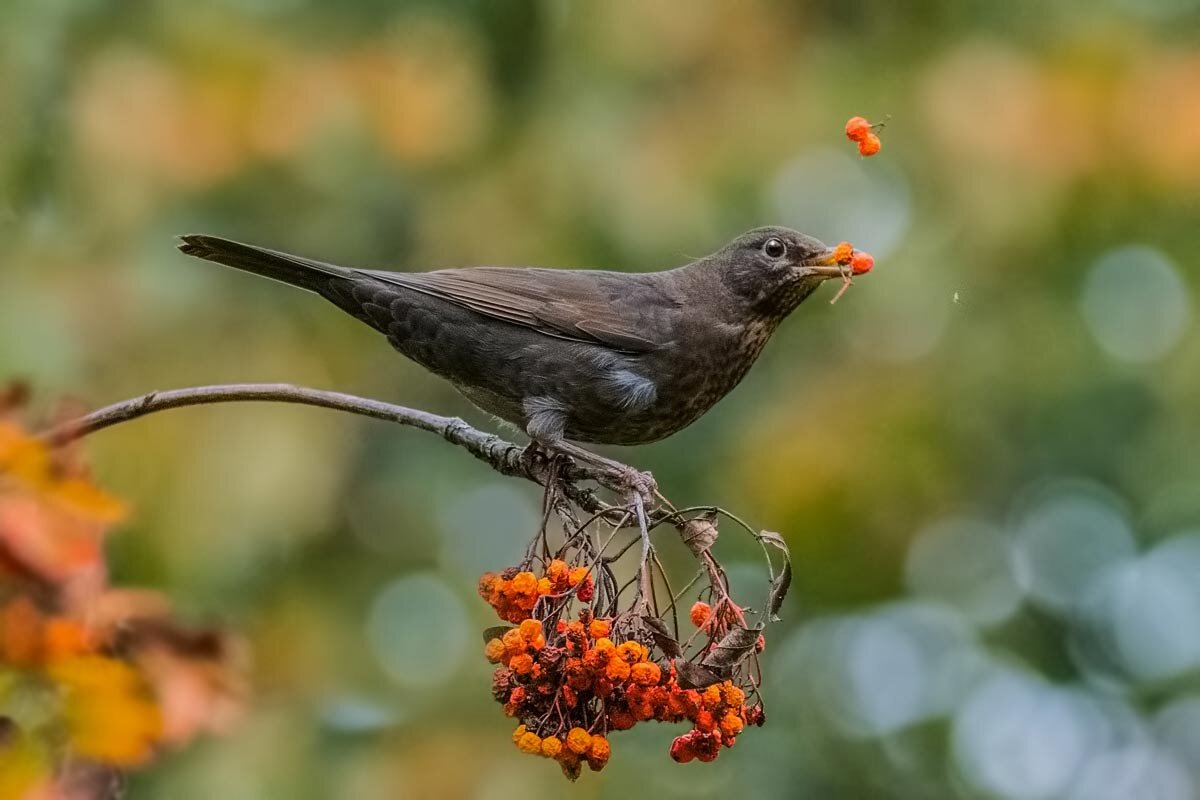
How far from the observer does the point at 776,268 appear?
4738 mm

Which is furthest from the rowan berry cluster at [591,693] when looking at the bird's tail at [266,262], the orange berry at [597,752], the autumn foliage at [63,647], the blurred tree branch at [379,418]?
the bird's tail at [266,262]

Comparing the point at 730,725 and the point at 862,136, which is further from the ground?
the point at 862,136

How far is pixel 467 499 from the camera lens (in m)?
7.77

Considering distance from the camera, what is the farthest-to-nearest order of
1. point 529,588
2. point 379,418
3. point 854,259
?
point 854,259 → point 379,418 → point 529,588

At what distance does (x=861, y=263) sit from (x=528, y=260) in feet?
8.48

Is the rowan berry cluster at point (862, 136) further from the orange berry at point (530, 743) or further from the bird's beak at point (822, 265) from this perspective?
the orange berry at point (530, 743)

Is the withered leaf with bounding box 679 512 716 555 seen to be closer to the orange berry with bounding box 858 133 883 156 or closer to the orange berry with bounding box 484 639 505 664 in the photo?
the orange berry with bounding box 484 639 505 664

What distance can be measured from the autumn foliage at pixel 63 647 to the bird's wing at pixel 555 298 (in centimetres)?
239

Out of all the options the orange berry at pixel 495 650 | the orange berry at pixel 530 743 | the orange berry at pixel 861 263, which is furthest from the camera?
the orange berry at pixel 861 263

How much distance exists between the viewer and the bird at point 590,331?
4535 mm

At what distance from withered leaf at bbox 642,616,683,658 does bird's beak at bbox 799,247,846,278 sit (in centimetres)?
210

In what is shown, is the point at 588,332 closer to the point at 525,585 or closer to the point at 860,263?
the point at 860,263

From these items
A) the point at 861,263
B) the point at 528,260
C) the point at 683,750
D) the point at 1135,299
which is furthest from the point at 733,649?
the point at 1135,299

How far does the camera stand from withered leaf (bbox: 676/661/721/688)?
2.66 metres
